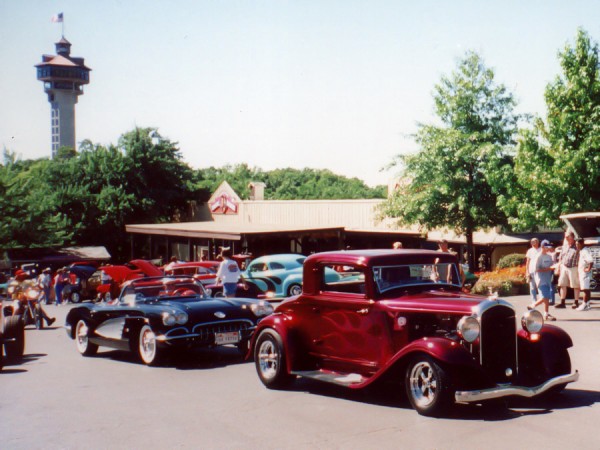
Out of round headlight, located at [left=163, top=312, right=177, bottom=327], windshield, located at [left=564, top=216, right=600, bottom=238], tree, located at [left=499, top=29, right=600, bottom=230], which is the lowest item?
round headlight, located at [left=163, top=312, right=177, bottom=327]

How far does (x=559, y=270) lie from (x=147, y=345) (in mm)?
10120

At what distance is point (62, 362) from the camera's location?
38.1 ft

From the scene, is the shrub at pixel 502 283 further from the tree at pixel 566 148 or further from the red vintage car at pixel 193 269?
the red vintage car at pixel 193 269

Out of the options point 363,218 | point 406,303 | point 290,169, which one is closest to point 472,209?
Answer: point 363,218

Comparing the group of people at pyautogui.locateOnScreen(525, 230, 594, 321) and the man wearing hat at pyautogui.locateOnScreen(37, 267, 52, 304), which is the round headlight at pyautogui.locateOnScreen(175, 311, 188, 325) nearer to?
the group of people at pyautogui.locateOnScreen(525, 230, 594, 321)

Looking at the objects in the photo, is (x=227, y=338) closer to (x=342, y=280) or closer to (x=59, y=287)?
(x=342, y=280)

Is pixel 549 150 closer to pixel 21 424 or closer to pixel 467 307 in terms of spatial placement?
pixel 467 307

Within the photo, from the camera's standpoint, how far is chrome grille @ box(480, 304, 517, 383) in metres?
7.14

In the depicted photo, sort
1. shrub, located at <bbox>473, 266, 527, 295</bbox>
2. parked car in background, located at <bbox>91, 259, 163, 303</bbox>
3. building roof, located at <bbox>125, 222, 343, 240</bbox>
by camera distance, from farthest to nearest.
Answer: building roof, located at <bbox>125, 222, 343, 240</bbox>, parked car in background, located at <bbox>91, 259, 163, 303</bbox>, shrub, located at <bbox>473, 266, 527, 295</bbox>

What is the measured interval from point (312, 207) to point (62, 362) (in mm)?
32203

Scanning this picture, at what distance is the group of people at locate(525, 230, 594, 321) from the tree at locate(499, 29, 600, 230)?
914 centimetres

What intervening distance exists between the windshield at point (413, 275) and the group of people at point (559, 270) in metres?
5.76

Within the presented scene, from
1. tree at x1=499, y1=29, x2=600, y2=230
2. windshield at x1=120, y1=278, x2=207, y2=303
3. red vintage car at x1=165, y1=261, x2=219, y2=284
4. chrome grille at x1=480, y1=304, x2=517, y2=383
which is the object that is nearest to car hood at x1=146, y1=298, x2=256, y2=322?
windshield at x1=120, y1=278, x2=207, y2=303

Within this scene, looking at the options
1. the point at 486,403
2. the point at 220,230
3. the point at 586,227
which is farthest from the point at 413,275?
the point at 220,230
